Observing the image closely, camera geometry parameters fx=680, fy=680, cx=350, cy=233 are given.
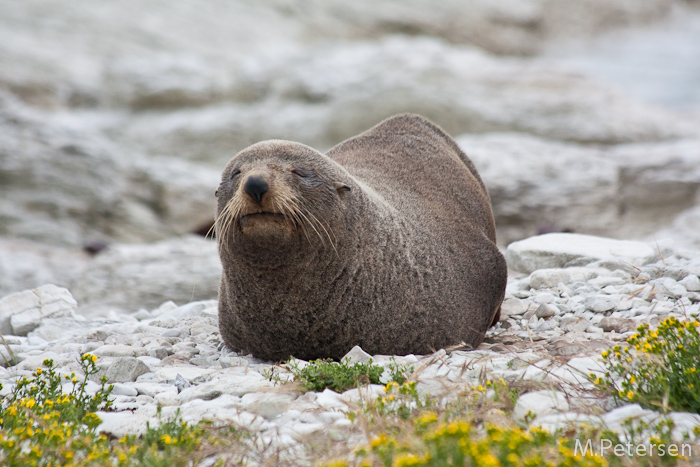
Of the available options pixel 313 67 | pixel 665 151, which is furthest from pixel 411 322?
pixel 313 67

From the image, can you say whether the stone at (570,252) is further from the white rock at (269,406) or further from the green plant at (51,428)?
the green plant at (51,428)

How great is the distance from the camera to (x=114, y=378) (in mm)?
3955

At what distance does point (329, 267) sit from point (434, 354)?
0.83m

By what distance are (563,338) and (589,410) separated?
1.71m

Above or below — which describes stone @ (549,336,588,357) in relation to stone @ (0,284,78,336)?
above

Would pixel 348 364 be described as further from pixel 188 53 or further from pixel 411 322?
pixel 188 53

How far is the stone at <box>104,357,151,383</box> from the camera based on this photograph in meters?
3.95

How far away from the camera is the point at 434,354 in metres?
3.90

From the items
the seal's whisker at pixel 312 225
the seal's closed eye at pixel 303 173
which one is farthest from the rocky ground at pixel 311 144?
the seal's closed eye at pixel 303 173

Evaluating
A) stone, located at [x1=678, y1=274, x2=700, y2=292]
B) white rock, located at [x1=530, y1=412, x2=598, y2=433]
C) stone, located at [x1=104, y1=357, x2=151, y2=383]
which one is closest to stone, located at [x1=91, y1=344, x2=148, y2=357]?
stone, located at [x1=104, y1=357, x2=151, y2=383]

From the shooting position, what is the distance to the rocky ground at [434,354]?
2.97 metres

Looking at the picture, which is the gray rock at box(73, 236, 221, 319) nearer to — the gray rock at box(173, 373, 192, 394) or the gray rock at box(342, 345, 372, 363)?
the gray rock at box(173, 373, 192, 394)

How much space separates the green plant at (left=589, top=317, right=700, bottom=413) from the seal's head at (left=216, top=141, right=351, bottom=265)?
69.8 inches

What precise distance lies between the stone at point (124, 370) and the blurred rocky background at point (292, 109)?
408 centimetres
